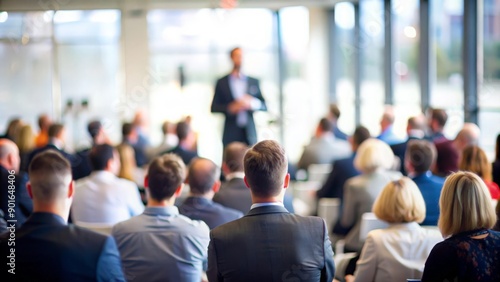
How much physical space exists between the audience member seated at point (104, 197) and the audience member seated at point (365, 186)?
152 cm

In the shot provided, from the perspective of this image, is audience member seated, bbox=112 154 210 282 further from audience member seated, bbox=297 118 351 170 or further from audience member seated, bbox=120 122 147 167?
audience member seated, bbox=120 122 147 167

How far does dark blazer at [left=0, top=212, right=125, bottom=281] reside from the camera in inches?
110

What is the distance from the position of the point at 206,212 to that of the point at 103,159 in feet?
4.59

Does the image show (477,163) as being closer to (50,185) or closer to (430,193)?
(430,193)

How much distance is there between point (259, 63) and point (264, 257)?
12626mm

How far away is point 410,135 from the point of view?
7988 mm

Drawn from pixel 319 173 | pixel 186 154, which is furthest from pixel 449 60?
pixel 186 154

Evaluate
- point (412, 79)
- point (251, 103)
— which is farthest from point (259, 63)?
point (251, 103)

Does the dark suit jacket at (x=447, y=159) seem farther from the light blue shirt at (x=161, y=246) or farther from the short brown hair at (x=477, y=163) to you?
the light blue shirt at (x=161, y=246)

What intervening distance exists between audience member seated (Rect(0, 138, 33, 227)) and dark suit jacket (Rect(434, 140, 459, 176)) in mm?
2823

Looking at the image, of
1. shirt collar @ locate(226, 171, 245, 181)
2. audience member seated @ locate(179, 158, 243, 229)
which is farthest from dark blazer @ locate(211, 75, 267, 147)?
audience member seated @ locate(179, 158, 243, 229)

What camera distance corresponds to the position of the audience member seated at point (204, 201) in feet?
14.3

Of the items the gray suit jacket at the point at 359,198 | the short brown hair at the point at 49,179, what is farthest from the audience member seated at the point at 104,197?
the short brown hair at the point at 49,179

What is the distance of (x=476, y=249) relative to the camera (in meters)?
2.97
